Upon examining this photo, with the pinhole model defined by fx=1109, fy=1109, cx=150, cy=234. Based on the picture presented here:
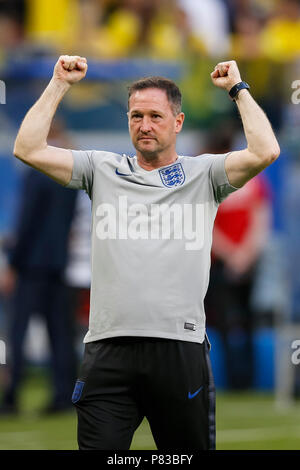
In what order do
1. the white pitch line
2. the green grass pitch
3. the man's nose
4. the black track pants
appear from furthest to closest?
the white pitch line → the green grass pitch → the man's nose → the black track pants

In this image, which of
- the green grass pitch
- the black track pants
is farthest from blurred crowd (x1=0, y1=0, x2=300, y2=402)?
the black track pants

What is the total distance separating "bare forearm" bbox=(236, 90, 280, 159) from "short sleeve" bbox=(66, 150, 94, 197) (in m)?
0.72

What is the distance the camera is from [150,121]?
4.87 metres

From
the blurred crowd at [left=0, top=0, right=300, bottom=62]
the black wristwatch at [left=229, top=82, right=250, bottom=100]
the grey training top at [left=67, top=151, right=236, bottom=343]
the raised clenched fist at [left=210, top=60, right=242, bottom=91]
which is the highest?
the blurred crowd at [left=0, top=0, right=300, bottom=62]

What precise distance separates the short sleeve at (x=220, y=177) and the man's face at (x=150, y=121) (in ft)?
0.74

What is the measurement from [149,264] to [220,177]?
1.68 ft

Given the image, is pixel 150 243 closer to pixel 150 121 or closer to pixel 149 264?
pixel 149 264

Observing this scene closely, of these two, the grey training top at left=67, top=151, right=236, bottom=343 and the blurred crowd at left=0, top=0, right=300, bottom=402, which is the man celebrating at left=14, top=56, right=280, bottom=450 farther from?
the blurred crowd at left=0, top=0, right=300, bottom=402

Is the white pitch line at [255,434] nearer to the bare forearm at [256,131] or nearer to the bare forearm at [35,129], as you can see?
the bare forearm at [256,131]

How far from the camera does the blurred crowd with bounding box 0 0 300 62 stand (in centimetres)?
1383

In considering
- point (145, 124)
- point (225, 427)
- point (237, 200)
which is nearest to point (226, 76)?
point (145, 124)

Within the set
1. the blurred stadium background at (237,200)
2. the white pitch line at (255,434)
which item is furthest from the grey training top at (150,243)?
the blurred stadium background at (237,200)

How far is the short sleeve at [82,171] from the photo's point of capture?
493 centimetres
